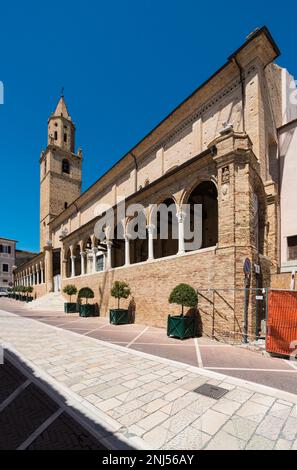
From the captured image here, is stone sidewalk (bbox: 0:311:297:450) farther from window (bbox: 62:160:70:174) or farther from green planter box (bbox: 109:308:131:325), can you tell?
window (bbox: 62:160:70:174)

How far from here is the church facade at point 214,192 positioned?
34.9ft

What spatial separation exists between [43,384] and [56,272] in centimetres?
3558

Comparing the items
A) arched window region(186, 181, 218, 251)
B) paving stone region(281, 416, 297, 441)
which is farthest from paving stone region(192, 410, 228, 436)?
arched window region(186, 181, 218, 251)

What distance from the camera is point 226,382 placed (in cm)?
575

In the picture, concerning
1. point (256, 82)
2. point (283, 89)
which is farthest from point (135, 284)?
point (283, 89)

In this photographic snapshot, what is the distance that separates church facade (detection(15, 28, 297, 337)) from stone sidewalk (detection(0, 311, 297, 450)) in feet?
15.3

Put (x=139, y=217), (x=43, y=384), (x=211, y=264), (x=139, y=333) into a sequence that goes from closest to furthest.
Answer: (x=43, y=384)
(x=211, y=264)
(x=139, y=333)
(x=139, y=217)

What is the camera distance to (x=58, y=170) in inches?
1831

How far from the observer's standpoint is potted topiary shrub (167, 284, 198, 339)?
10.5 metres

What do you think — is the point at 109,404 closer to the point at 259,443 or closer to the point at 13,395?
the point at 13,395

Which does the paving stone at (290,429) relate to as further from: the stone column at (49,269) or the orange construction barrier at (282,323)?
the stone column at (49,269)

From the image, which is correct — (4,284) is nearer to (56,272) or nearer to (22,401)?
(56,272)

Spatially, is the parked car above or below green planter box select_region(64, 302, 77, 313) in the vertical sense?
below

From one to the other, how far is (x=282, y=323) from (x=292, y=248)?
8.13m
